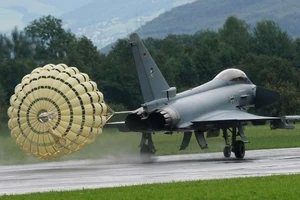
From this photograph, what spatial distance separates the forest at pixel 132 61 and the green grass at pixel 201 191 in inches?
1239

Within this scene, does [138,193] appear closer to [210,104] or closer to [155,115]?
[155,115]

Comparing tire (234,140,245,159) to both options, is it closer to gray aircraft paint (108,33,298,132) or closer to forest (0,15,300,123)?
gray aircraft paint (108,33,298,132)

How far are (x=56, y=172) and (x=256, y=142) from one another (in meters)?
17.8

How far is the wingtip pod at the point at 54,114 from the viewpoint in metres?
30.8

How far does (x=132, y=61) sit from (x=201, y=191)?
173 feet

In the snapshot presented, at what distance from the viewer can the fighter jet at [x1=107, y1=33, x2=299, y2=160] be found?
34188 millimetres

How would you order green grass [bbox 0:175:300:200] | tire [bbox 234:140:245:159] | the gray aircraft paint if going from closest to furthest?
green grass [bbox 0:175:300:200] → the gray aircraft paint → tire [bbox 234:140:245:159]

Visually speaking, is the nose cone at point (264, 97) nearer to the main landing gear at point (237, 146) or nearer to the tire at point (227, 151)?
the main landing gear at point (237, 146)

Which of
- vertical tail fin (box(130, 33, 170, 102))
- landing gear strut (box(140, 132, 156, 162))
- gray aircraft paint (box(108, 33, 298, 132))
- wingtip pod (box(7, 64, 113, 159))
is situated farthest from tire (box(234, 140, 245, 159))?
wingtip pod (box(7, 64, 113, 159))

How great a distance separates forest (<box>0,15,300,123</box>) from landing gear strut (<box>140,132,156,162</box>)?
722 inches

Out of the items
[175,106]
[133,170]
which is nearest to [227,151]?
[175,106]

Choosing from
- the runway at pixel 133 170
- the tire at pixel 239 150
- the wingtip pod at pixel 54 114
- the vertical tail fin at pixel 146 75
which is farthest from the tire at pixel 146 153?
the wingtip pod at pixel 54 114

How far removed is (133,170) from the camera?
30125mm

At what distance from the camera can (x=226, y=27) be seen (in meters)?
131
